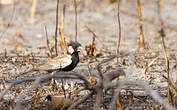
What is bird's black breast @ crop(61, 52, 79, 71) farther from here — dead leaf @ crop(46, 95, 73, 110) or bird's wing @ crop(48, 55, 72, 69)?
dead leaf @ crop(46, 95, 73, 110)

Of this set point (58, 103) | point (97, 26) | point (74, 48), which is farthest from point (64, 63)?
point (97, 26)

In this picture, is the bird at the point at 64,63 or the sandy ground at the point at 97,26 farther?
the sandy ground at the point at 97,26

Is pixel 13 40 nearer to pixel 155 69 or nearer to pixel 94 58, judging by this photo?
pixel 94 58

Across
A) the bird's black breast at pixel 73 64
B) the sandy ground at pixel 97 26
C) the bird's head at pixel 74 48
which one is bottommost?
the bird's black breast at pixel 73 64

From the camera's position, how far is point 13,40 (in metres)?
8.17

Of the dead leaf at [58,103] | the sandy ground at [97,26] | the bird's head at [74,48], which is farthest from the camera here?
the sandy ground at [97,26]

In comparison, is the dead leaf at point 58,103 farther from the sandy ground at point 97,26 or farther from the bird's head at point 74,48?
the sandy ground at point 97,26

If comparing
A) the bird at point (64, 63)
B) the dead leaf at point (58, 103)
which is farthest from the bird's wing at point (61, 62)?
the dead leaf at point (58, 103)

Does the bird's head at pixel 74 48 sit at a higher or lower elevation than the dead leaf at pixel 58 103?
higher

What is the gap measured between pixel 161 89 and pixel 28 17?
7025mm

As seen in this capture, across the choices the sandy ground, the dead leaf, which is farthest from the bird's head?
the dead leaf

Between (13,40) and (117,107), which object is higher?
(13,40)

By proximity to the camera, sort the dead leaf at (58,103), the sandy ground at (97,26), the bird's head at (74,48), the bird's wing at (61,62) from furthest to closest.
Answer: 1. the sandy ground at (97,26)
2. the bird's head at (74,48)
3. the bird's wing at (61,62)
4. the dead leaf at (58,103)

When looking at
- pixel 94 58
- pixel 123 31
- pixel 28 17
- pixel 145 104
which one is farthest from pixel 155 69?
pixel 28 17
